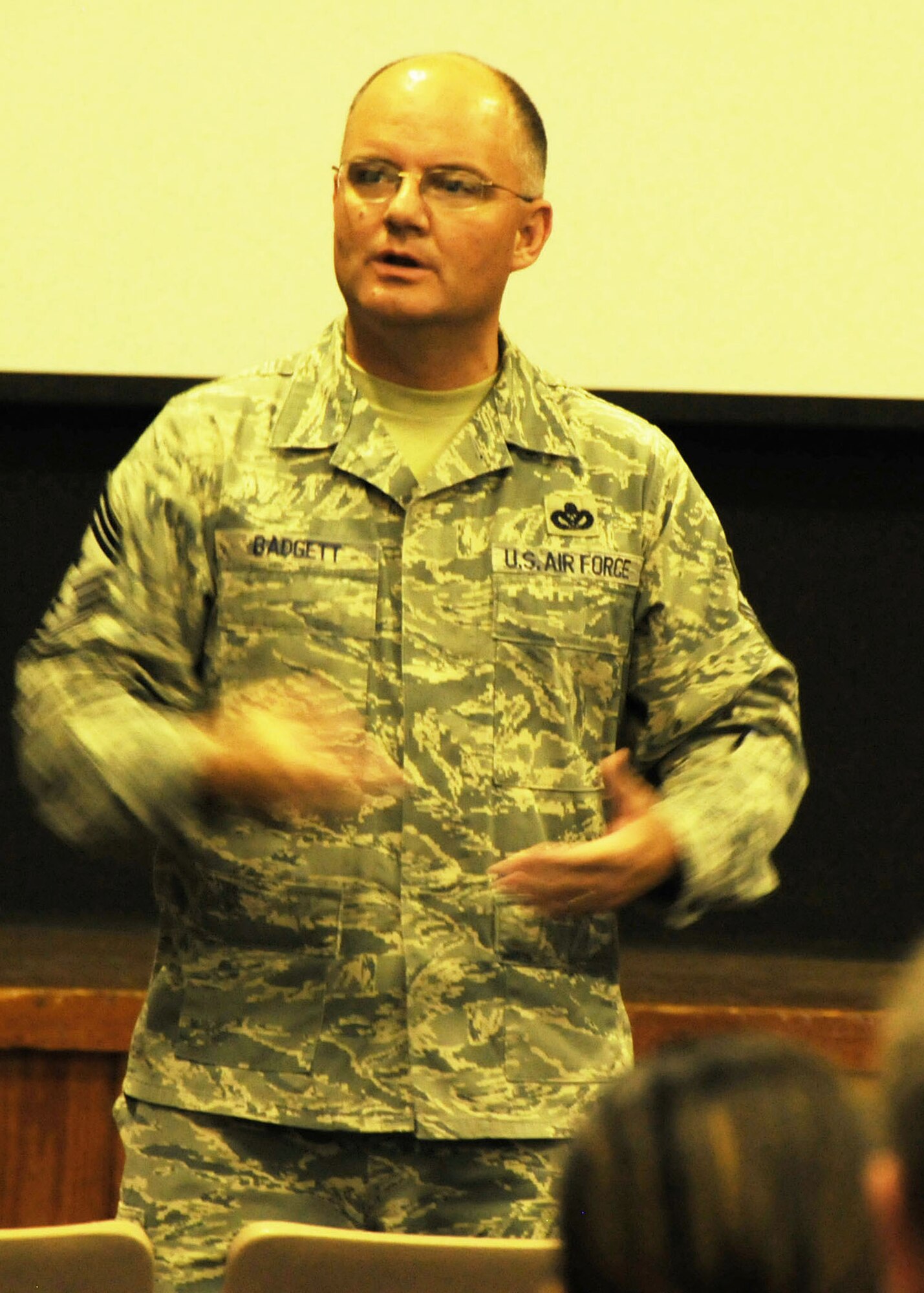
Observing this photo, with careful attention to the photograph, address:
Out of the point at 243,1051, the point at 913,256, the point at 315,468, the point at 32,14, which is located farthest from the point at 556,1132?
the point at 32,14

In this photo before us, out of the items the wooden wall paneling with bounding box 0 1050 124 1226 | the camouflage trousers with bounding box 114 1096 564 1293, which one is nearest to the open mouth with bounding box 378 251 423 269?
the camouflage trousers with bounding box 114 1096 564 1293

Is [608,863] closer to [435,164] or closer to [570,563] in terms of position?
[570,563]

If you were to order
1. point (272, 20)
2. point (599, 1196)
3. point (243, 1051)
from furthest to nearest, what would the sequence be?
point (272, 20)
point (243, 1051)
point (599, 1196)

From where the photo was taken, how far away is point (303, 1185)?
174cm

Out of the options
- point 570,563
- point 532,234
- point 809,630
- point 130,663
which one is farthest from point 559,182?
point 130,663

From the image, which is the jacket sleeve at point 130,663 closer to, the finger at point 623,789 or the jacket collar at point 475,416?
the jacket collar at point 475,416

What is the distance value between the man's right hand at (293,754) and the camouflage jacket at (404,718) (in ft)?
0.08

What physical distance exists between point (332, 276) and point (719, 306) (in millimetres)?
666

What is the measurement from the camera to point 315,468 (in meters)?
1.87

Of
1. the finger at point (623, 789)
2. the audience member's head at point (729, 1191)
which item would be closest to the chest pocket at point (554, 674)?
the finger at point (623, 789)

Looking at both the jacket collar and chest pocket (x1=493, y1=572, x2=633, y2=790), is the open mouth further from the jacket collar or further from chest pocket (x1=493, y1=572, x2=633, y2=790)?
chest pocket (x1=493, y1=572, x2=633, y2=790)

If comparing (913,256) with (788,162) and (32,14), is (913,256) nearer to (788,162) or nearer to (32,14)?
(788,162)

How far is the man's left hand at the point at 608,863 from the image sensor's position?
1.60m

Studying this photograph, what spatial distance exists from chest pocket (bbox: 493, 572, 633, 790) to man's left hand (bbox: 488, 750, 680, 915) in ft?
0.25
